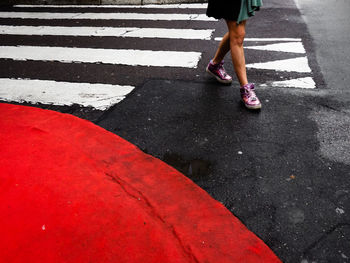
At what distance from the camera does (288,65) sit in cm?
476

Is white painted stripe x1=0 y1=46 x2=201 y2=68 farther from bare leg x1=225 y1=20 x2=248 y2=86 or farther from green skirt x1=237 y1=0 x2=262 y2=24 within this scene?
green skirt x1=237 y1=0 x2=262 y2=24

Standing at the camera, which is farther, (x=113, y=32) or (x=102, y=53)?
(x=113, y=32)

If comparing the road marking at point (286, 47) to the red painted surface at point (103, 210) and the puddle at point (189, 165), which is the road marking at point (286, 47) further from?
the red painted surface at point (103, 210)

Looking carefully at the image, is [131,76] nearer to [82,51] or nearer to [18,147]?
[82,51]

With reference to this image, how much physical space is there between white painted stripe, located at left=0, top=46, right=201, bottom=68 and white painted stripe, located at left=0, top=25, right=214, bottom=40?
2.82 feet

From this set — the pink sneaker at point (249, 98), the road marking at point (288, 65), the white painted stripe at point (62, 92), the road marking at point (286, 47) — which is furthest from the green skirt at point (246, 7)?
the road marking at point (286, 47)

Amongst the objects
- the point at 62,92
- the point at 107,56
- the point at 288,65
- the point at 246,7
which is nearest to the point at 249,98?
the point at 246,7

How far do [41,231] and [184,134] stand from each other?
1546 millimetres

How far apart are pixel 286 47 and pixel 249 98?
231 centimetres

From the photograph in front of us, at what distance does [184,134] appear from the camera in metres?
3.21

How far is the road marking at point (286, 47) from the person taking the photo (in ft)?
17.4

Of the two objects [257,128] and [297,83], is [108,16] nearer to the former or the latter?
[297,83]

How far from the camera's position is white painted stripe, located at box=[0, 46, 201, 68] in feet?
16.2

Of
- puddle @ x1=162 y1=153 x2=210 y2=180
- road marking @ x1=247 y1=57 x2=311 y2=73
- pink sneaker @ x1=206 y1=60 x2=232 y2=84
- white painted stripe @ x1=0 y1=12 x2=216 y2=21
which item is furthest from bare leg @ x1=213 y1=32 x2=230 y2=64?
white painted stripe @ x1=0 y1=12 x2=216 y2=21
